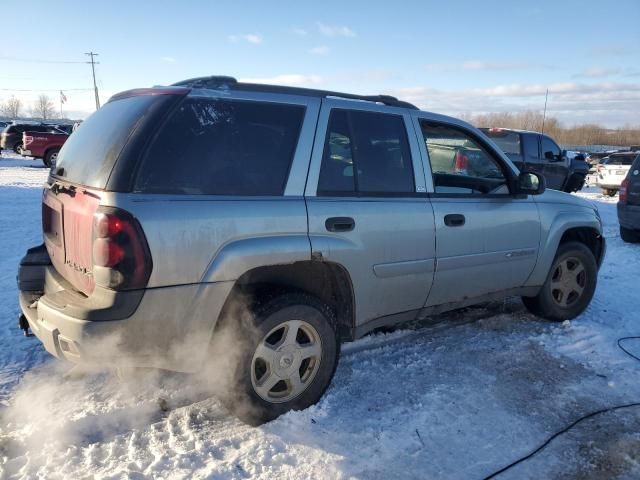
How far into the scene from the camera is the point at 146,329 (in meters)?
2.52

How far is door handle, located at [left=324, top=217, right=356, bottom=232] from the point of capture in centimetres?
301

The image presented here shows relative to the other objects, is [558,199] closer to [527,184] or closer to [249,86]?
[527,184]

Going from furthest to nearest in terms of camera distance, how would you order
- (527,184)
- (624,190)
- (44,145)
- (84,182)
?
(44,145) → (624,190) → (527,184) → (84,182)

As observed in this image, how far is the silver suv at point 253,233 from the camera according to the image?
2486 mm

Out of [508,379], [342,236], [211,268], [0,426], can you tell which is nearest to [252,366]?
[211,268]

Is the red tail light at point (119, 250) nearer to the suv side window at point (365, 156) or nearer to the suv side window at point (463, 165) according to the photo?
the suv side window at point (365, 156)

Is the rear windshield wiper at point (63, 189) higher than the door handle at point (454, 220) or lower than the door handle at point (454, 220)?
higher

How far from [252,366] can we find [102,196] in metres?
1.22

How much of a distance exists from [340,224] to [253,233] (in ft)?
1.91

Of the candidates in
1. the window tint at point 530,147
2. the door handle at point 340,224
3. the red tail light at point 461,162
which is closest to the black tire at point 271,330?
the door handle at point 340,224

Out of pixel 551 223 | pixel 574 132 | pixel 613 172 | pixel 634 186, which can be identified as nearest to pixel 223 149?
pixel 551 223

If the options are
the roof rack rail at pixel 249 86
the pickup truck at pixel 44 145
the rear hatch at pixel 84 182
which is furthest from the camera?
the pickup truck at pixel 44 145

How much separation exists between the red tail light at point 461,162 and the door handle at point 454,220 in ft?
2.20

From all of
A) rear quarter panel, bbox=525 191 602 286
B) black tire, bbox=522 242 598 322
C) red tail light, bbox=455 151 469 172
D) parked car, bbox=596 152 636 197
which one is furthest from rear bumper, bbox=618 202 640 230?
parked car, bbox=596 152 636 197
